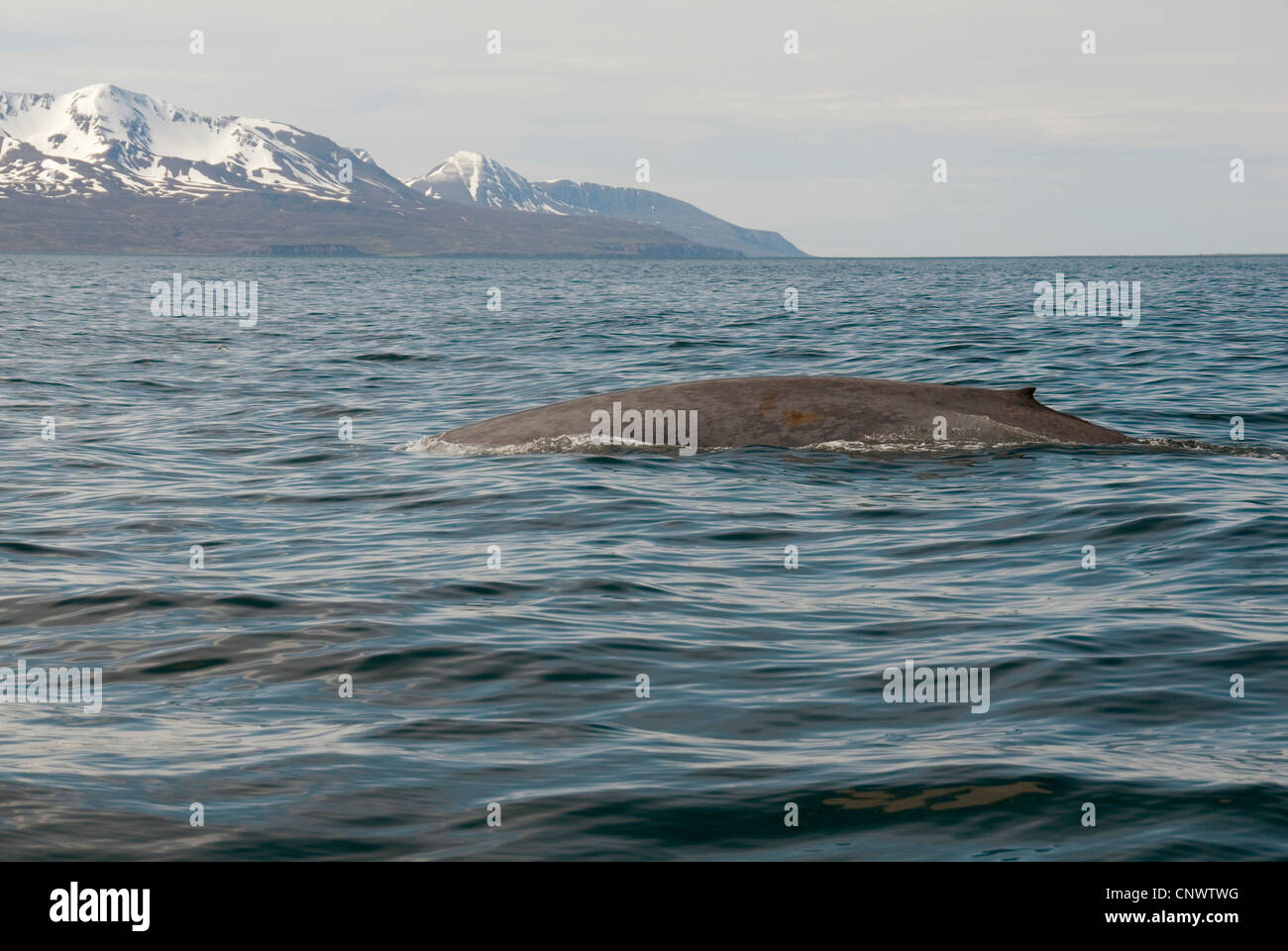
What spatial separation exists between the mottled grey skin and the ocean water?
0.30 meters

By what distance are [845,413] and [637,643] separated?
6475 millimetres

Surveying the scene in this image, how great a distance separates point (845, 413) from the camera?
1371 cm

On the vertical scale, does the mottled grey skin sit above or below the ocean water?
above

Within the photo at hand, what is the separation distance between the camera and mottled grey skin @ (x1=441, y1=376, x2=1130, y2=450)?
1353 cm

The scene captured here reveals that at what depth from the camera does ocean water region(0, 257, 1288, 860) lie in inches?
203

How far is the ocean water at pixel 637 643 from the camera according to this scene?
5145 millimetres

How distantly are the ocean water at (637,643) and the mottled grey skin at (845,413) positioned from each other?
0.30 m

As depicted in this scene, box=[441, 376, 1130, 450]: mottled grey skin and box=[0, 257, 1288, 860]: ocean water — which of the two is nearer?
box=[0, 257, 1288, 860]: ocean water
